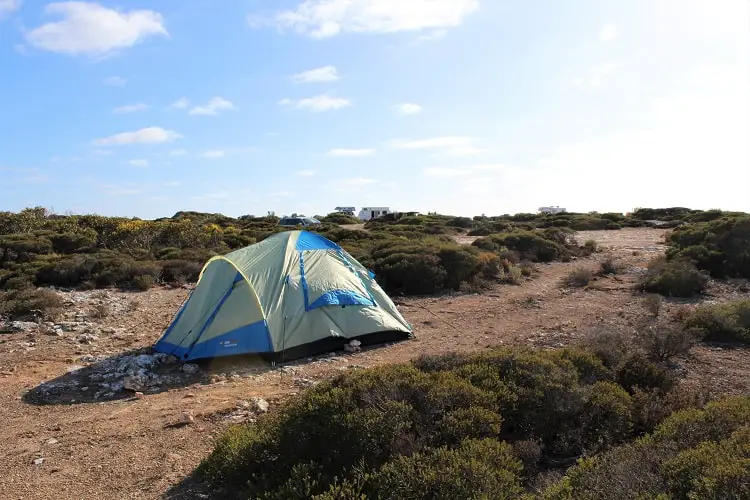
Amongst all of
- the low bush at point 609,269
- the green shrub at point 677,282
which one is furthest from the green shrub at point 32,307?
the low bush at point 609,269

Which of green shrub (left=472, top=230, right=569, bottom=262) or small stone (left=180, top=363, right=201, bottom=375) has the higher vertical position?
green shrub (left=472, top=230, right=569, bottom=262)

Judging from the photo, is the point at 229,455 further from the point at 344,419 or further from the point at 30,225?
the point at 30,225

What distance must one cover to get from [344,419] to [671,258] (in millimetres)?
A: 15223

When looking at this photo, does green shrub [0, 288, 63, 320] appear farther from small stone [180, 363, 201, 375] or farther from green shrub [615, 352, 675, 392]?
green shrub [615, 352, 675, 392]

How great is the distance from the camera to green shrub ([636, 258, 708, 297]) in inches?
511

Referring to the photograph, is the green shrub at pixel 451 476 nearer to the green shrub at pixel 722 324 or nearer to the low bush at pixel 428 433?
the low bush at pixel 428 433

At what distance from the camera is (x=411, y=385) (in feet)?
16.3

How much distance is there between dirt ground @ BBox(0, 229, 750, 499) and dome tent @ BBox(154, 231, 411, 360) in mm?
322

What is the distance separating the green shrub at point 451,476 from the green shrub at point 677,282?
11009mm

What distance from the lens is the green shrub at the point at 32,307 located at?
11086 millimetres

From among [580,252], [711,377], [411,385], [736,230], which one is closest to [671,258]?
[736,230]

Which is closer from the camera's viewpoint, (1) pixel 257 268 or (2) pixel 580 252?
(1) pixel 257 268

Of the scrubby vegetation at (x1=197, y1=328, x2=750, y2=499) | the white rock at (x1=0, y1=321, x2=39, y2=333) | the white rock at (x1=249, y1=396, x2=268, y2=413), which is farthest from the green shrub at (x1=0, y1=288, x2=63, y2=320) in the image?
the scrubby vegetation at (x1=197, y1=328, x2=750, y2=499)

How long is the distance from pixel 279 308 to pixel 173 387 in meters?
2.05
